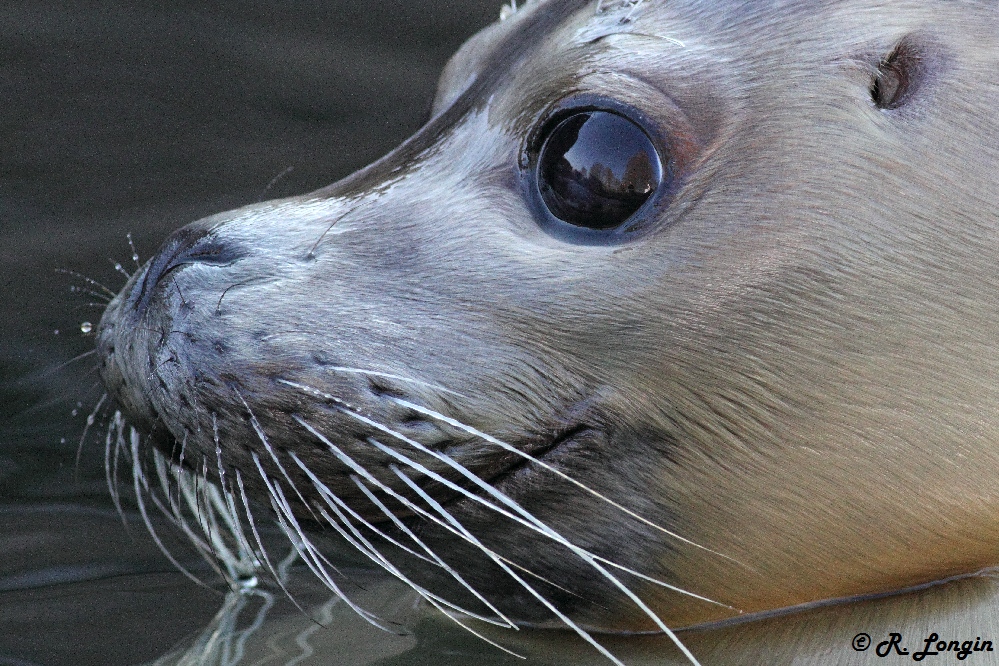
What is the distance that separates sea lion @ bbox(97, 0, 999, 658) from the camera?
2.07m

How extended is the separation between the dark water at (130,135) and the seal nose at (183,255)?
846 mm

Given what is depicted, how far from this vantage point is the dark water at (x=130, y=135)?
3.50m

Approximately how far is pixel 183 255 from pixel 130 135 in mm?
1617

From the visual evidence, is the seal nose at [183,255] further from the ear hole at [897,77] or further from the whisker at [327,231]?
A: the ear hole at [897,77]

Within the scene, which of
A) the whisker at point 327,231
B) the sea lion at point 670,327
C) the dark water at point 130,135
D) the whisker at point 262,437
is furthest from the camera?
the dark water at point 130,135

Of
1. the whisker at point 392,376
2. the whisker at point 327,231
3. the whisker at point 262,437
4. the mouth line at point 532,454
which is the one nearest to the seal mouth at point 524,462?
the mouth line at point 532,454

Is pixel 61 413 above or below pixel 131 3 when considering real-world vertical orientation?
below

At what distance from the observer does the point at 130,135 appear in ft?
12.6

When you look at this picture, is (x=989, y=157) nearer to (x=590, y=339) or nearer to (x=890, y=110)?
(x=890, y=110)

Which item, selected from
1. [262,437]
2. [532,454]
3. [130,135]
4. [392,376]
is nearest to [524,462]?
[532,454]

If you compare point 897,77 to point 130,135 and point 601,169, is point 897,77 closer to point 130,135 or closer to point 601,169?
point 601,169

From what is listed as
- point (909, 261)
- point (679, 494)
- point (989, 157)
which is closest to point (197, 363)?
point (679, 494)

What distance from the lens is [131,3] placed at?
381cm

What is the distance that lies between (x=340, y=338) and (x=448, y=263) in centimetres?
21
